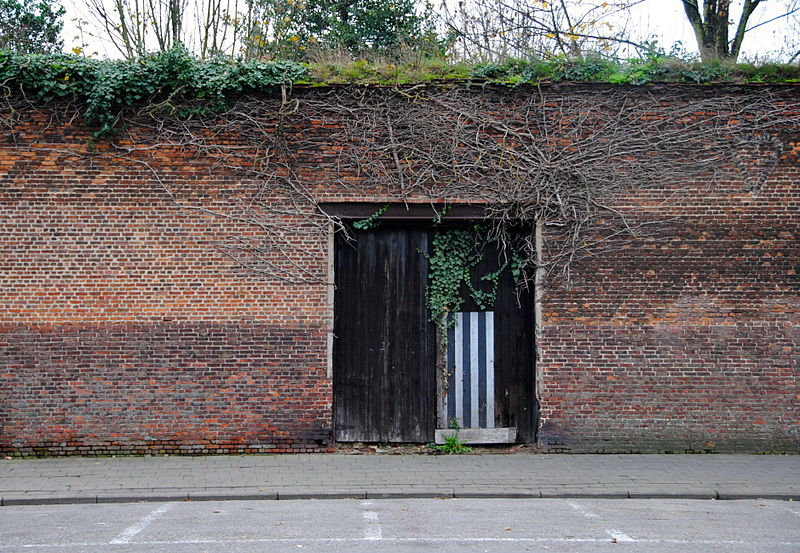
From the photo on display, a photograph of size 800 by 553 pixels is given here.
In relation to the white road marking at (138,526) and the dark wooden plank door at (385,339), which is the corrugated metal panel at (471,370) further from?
the white road marking at (138,526)

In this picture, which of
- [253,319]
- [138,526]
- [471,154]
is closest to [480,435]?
[253,319]

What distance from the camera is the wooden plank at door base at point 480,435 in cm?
1193

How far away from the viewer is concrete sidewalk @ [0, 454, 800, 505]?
30.5ft

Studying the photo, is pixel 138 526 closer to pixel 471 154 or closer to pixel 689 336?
pixel 471 154

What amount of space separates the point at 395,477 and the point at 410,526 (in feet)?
7.78

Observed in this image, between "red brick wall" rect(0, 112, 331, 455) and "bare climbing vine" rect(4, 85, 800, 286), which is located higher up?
"bare climbing vine" rect(4, 85, 800, 286)

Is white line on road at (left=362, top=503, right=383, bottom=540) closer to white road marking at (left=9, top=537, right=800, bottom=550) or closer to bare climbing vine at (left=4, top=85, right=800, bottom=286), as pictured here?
white road marking at (left=9, top=537, right=800, bottom=550)

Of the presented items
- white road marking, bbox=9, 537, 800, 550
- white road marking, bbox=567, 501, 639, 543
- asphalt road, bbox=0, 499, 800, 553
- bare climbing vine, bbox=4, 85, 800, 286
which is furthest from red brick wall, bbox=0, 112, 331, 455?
white road marking, bbox=9, 537, 800, 550

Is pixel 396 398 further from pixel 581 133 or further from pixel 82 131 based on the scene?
pixel 82 131

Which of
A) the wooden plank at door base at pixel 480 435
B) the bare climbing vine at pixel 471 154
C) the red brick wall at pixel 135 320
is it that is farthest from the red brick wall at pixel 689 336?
the red brick wall at pixel 135 320

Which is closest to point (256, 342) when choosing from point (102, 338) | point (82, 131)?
point (102, 338)

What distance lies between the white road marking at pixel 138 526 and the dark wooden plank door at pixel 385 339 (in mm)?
3744

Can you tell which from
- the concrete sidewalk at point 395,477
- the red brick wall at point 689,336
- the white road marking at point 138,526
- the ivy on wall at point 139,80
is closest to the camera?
the white road marking at point 138,526

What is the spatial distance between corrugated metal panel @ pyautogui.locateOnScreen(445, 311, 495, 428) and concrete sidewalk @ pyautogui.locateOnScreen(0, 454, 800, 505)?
763mm
